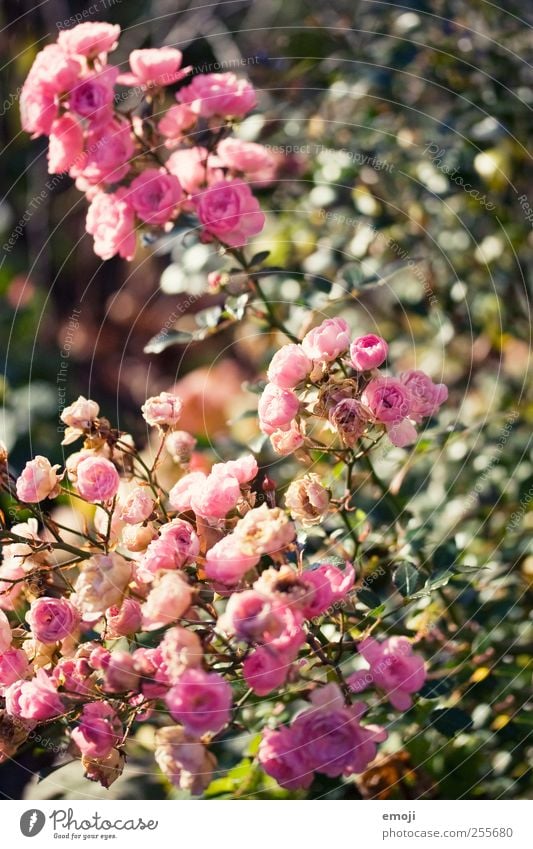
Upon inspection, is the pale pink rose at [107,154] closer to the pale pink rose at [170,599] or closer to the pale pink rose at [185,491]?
the pale pink rose at [185,491]

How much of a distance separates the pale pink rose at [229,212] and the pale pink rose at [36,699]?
571mm

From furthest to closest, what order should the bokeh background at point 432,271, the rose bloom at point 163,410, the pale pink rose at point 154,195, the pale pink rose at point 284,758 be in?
1. the bokeh background at point 432,271
2. the pale pink rose at point 154,195
3. the rose bloom at point 163,410
4. the pale pink rose at point 284,758

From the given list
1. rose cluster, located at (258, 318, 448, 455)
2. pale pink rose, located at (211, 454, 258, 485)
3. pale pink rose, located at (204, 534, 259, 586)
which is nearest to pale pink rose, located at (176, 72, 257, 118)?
rose cluster, located at (258, 318, 448, 455)

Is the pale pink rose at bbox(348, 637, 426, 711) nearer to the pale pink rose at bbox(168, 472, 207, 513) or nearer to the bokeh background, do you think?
the bokeh background

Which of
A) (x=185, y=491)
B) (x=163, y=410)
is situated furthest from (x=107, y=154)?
(x=185, y=491)

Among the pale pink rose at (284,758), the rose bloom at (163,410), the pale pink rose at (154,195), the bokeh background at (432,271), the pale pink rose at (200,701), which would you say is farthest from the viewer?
the bokeh background at (432,271)

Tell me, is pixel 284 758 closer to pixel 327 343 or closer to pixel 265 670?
pixel 265 670

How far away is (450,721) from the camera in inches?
42.3

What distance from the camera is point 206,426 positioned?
2.44 meters

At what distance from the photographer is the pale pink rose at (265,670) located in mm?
826

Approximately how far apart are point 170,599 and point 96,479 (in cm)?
19

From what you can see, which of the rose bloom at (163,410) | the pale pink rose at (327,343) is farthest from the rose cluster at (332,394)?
the rose bloom at (163,410)

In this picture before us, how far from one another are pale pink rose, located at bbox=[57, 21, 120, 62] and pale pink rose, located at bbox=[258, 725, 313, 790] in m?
0.83
